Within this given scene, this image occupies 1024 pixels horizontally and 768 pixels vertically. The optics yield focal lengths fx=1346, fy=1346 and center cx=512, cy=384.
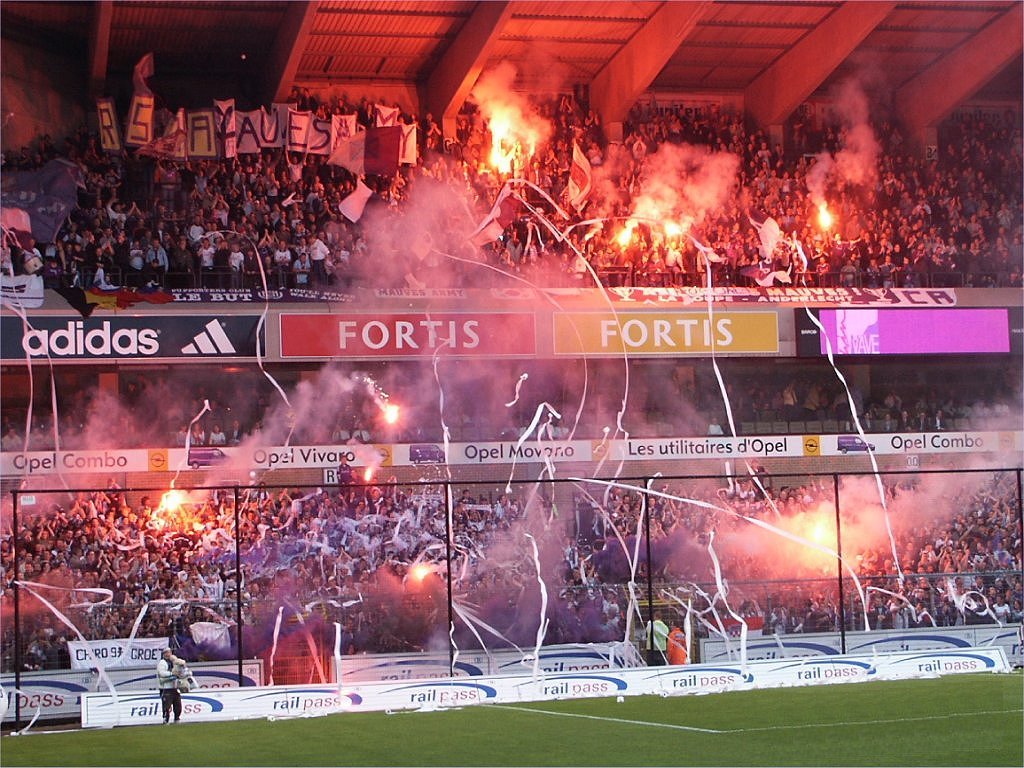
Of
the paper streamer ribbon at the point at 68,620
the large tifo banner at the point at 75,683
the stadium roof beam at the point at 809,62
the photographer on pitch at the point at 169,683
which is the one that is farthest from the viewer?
the stadium roof beam at the point at 809,62

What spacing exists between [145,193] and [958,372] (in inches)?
712

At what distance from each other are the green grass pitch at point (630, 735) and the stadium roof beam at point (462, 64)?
1457 cm

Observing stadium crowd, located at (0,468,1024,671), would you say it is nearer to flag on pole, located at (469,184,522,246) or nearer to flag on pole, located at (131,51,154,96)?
flag on pole, located at (469,184,522,246)

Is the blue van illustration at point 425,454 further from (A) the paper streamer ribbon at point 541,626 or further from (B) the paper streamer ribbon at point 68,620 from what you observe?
(B) the paper streamer ribbon at point 68,620

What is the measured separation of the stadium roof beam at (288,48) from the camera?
82.7 ft

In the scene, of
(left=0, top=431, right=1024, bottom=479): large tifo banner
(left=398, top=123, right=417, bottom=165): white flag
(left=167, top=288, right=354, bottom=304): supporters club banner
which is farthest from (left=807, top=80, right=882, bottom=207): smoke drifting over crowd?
(left=167, top=288, right=354, bottom=304): supporters club banner

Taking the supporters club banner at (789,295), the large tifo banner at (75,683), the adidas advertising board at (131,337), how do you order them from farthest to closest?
the supporters club banner at (789,295)
the adidas advertising board at (131,337)
the large tifo banner at (75,683)

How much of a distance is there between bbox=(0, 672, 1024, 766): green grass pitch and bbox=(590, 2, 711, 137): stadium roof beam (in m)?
14.7

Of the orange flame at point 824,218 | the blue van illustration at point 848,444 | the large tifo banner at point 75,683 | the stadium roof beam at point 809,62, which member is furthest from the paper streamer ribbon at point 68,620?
the stadium roof beam at point 809,62

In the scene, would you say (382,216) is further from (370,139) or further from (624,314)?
(624,314)

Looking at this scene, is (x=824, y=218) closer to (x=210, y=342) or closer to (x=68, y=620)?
(x=210, y=342)

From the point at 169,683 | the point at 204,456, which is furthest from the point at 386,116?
the point at 169,683

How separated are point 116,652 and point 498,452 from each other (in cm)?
974

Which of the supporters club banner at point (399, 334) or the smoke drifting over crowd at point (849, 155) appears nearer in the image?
the supporters club banner at point (399, 334)
